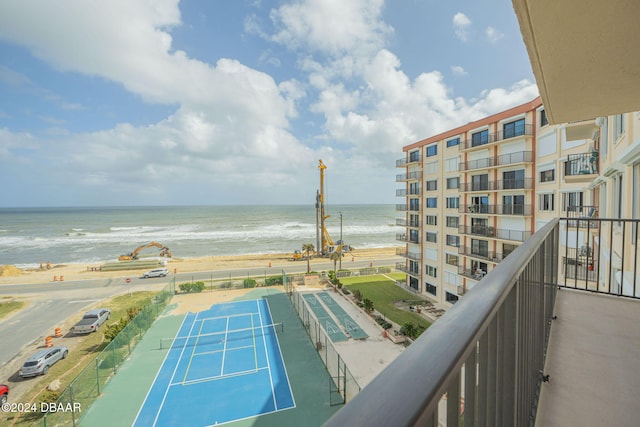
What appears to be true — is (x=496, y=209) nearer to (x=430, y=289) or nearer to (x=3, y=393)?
(x=430, y=289)

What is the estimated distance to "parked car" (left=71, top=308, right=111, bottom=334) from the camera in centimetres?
1769

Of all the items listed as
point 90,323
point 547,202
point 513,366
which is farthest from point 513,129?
point 90,323

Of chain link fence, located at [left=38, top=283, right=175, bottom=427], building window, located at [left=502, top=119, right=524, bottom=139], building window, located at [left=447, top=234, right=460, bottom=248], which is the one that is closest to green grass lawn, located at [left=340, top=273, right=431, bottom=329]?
building window, located at [left=447, top=234, right=460, bottom=248]

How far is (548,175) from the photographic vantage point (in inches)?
658

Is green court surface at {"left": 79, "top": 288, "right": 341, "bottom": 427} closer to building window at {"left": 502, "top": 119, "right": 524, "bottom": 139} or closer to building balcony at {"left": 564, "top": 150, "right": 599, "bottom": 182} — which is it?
building balcony at {"left": 564, "top": 150, "right": 599, "bottom": 182}

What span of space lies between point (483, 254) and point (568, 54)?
20.5 meters

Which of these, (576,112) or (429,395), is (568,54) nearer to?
(576,112)

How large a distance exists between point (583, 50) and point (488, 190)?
19649 mm

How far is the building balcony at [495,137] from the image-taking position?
17.5 m

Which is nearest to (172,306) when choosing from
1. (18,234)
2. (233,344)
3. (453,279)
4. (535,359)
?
(233,344)

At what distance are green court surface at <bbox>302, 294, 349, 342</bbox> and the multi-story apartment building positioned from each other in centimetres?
729

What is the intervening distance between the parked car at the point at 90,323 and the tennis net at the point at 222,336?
189 inches

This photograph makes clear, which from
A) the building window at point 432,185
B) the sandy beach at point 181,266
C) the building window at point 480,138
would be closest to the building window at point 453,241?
the building window at point 432,185

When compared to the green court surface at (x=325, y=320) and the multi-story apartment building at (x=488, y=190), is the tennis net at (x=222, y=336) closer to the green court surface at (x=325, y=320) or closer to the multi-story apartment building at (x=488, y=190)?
the green court surface at (x=325, y=320)
